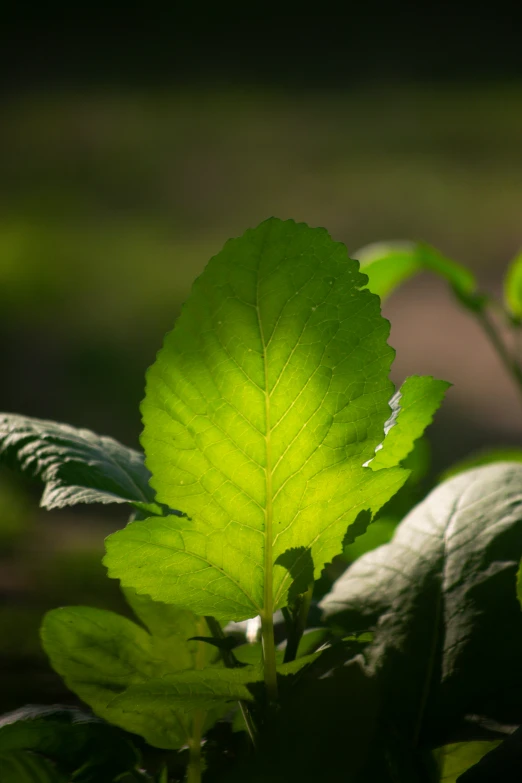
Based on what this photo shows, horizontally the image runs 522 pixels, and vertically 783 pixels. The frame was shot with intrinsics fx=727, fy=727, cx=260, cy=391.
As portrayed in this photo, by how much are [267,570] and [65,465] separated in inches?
2.5

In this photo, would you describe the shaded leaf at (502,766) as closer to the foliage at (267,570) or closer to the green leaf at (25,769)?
the foliage at (267,570)

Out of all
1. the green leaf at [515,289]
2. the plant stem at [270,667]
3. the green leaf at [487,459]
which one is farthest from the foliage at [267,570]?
the green leaf at [515,289]

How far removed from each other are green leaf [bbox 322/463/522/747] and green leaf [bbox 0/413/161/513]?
9cm

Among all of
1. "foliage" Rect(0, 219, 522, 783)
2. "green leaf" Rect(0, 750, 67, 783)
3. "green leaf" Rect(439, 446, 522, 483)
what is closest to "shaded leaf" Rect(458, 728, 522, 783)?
"foliage" Rect(0, 219, 522, 783)

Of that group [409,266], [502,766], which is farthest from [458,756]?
[409,266]

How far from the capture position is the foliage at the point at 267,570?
0.17m

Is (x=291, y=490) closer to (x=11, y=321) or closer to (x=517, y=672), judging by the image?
(x=517, y=672)

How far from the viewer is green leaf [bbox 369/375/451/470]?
20 centimetres

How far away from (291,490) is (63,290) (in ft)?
4.09

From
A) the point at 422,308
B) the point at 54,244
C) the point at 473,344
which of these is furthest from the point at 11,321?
the point at 473,344

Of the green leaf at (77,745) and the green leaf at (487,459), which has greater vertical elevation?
the green leaf at (487,459)

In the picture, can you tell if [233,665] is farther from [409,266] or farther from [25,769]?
[409,266]

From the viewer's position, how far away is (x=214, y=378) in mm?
174

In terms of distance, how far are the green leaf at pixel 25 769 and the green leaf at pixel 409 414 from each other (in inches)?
4.5
